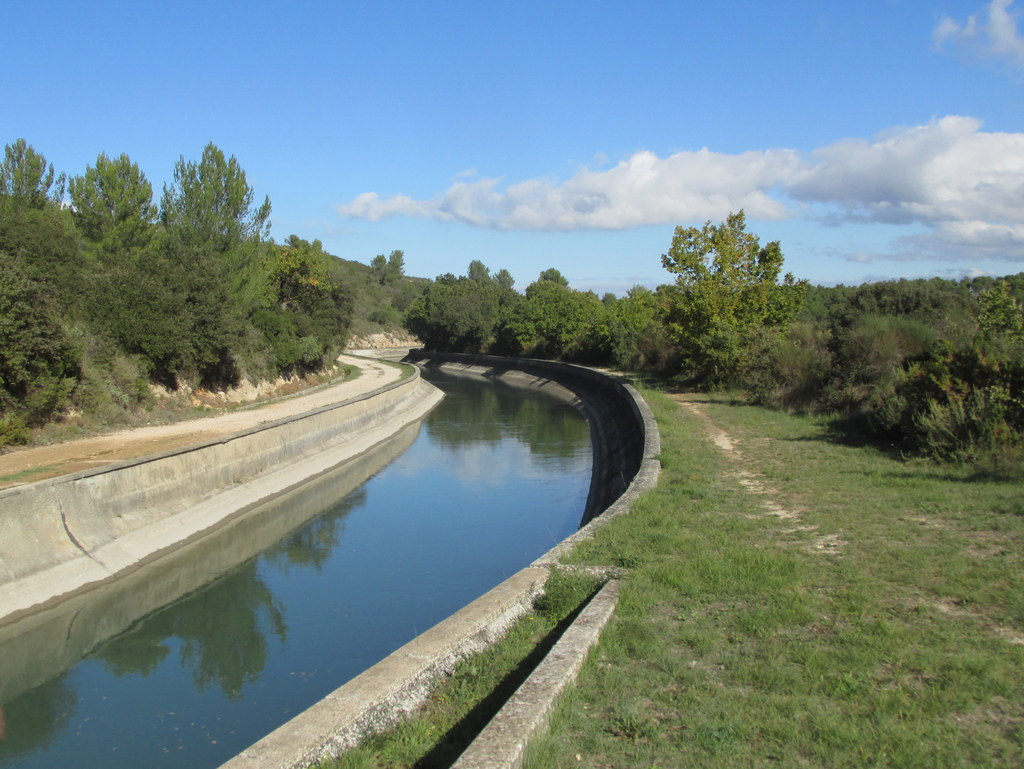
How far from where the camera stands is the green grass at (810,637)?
4.38 m

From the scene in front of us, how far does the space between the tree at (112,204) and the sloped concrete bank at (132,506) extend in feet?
50.4

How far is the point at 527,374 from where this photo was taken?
6022cm

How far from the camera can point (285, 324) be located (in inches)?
1555

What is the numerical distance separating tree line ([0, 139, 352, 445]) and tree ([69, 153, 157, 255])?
5 centimetres

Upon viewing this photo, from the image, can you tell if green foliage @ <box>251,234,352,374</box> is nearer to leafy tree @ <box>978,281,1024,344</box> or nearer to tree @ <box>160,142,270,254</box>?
tree @ <box>160,142,270,254</box>

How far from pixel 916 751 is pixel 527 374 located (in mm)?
56090

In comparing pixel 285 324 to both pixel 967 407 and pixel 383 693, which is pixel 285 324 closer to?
pixel 967 407

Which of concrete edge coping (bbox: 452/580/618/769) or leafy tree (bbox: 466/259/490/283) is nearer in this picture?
concrete edge coping (bbox: 452/580/618/769)

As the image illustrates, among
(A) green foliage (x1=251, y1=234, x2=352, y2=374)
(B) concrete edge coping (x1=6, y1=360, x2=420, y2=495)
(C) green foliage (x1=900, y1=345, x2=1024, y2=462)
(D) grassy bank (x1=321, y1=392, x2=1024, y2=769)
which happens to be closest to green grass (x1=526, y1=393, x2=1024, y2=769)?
(D) grassy bank (x1=321, y1=392, x2=1024, y2=769)

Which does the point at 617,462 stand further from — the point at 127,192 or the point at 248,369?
the point at 127,192

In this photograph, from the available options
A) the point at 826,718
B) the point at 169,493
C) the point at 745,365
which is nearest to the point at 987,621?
the point at 826,718

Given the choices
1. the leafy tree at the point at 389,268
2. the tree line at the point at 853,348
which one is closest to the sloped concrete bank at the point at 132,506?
the tree line at the point at 853,348

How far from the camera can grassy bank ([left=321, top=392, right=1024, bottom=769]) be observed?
14.4 feet

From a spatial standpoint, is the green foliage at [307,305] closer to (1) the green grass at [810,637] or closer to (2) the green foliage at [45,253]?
(2) the green foliage at [45,253]
